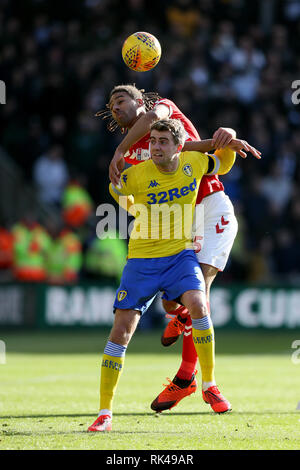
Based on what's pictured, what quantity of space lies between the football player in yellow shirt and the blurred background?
29.9ft

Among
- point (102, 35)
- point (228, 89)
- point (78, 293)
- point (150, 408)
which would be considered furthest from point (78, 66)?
point (150, 408)

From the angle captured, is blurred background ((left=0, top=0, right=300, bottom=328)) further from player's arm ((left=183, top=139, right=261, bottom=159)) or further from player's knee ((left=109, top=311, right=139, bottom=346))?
player's knee ((left=109, top=311, right=139, bottom=346))


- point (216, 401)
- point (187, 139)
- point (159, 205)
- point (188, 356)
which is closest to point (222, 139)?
point (187, 139)

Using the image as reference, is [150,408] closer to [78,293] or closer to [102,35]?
[78,293]

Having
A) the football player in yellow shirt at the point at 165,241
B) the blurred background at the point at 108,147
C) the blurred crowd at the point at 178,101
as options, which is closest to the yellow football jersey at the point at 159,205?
the football player in yellow shirt at the point at 165,241

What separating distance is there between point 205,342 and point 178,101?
11.6m

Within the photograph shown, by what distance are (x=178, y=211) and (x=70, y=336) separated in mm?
8873

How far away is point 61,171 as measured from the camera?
17328 mm

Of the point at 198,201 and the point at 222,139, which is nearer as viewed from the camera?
the point at 222,139

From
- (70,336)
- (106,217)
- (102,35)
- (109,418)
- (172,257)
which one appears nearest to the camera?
(109,418)

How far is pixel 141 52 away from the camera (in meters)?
7.14

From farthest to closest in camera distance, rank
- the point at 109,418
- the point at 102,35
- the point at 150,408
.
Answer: the point at 102,35 < the point at 150,408 < the point at 109,418

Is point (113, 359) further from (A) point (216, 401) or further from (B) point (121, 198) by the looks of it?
(B) point (121, 198)

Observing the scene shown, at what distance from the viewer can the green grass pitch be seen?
5.43 m
